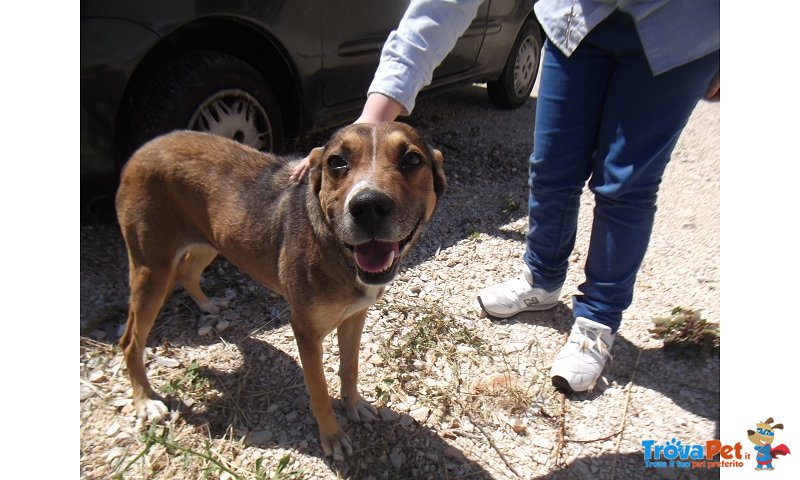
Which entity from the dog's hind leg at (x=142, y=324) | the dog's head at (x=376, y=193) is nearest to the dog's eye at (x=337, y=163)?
the dog's head at (x=376, y=193)

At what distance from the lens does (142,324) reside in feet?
9.57

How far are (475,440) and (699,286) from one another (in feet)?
7.63

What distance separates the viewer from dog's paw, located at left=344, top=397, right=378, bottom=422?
300 cm

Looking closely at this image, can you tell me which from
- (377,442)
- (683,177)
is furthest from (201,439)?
(683,177)

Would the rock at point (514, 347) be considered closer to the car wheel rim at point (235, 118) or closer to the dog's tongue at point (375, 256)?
the dog's tongue at point (375, 256)

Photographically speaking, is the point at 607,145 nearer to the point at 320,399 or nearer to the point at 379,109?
the point at 379,109

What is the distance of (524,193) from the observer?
558 centimetres

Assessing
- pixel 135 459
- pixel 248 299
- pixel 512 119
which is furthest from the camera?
pixel 512 119

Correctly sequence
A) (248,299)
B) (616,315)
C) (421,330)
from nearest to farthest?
(616,315) → (421,330) → (248,299)

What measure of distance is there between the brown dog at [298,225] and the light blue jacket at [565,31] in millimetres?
343

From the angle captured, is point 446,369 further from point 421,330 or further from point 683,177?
point 683,177

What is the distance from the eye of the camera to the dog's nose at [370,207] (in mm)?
2082
